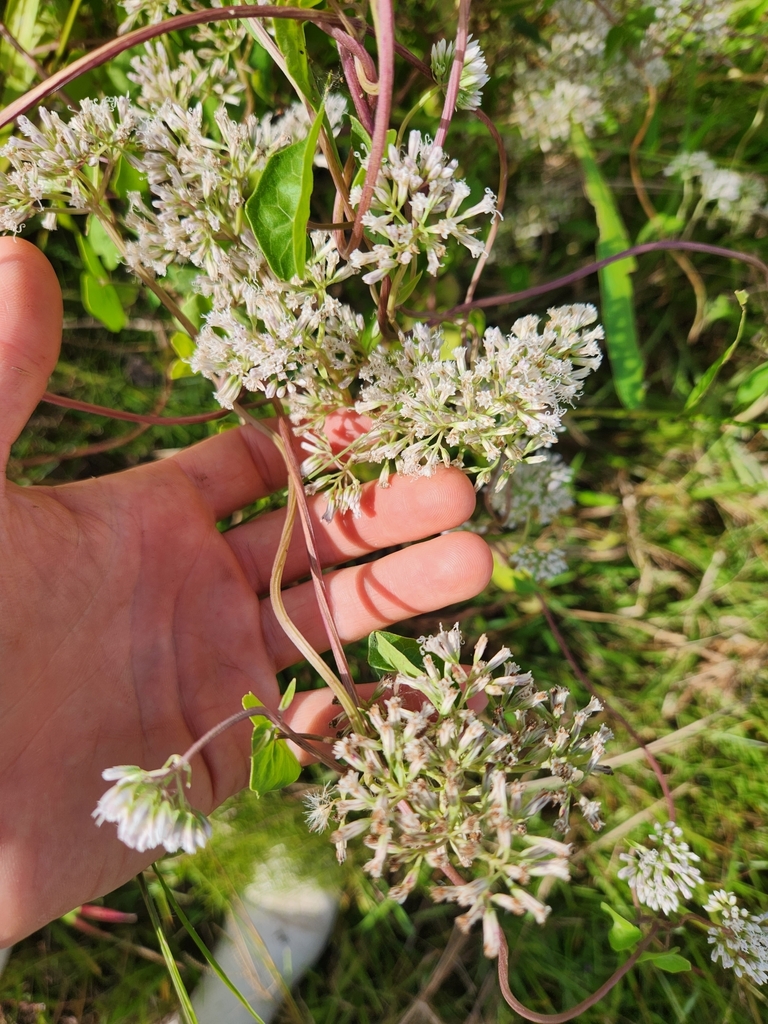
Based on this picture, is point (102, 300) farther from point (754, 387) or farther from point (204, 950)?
point (754, 387)

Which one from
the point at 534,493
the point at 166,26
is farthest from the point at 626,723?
the point at 166,26

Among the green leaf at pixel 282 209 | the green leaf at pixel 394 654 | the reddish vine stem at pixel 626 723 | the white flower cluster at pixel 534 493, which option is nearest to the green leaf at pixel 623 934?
the reddish vine stem at pixel 626 723

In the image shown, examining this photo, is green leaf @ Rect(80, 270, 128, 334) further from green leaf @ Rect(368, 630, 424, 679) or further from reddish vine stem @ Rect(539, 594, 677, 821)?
reddish vine stem @ Rect(539, 594, 677, 821)

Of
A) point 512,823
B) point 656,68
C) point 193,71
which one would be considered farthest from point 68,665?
point 656,68

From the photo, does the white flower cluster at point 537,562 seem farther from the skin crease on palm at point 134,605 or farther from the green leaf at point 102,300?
the green leaf at point 102,300

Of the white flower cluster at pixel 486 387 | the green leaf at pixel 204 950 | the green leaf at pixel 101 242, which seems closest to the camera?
the white flower cluster at pixel 486 387

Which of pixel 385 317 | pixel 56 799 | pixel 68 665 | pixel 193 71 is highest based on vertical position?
pixel 193 71

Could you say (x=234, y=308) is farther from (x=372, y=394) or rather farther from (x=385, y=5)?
(x=385, y=5)
